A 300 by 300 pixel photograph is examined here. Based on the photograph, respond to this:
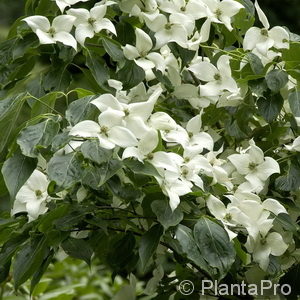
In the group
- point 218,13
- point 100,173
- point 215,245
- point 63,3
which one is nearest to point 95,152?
point 100,173

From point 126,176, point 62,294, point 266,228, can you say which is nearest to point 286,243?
point 266,228

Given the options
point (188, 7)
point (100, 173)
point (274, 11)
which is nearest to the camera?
point (100, 173)

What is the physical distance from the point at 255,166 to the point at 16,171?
49cm

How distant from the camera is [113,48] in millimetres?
1490

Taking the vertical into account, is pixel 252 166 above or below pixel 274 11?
above

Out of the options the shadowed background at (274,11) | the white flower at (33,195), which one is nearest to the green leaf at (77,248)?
the white flower at (33,195)

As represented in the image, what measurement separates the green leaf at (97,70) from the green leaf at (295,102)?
1.19 ft

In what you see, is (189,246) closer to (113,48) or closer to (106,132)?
(106,132)

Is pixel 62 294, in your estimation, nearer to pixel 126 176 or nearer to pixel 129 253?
pixel 129 253

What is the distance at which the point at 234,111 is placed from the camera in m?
1.62

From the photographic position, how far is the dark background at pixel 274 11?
609 cm

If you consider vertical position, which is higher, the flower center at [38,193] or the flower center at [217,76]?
the flower center at [217,76]

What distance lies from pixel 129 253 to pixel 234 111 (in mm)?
374

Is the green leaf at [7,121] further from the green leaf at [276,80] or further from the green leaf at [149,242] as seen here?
the green leaf at [276,80]
